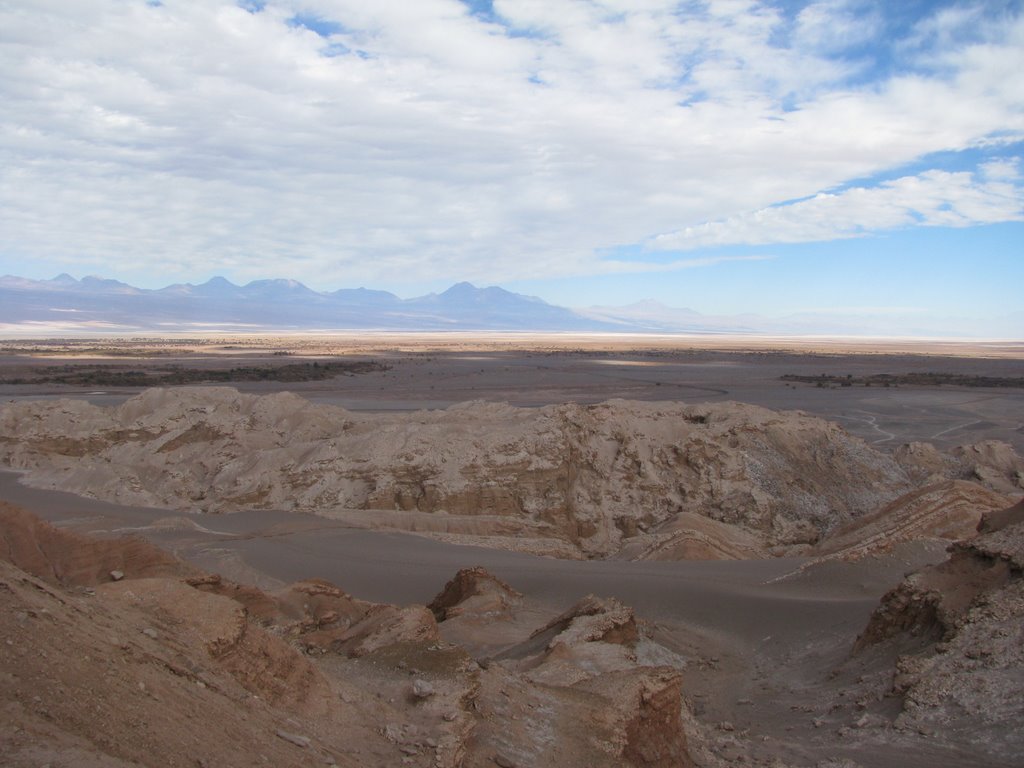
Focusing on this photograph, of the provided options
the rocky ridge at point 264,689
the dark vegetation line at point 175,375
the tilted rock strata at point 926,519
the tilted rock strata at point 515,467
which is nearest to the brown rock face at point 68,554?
the rocky ridge at point 264,689

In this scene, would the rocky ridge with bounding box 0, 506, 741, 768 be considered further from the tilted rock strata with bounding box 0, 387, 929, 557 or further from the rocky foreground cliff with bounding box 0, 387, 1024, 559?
the tilted rock strata with bounding box 0, 387, 929, 557

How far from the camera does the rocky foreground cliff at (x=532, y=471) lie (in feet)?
46.1

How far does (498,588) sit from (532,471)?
4978mm

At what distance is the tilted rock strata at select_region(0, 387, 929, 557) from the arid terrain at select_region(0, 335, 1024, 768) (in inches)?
2.3

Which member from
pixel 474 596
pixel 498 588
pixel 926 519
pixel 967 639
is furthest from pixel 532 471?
pixel 967 639

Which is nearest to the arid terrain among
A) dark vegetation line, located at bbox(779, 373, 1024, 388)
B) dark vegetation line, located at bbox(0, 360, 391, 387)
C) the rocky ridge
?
the rocky ridge

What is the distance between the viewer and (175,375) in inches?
1946

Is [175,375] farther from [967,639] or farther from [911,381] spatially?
[967,639]

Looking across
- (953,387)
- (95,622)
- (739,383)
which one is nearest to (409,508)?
(95,622)

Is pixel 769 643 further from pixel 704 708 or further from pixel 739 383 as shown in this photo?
pixel 739 383

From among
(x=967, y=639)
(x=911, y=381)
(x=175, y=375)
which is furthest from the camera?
(x=911, y=381)

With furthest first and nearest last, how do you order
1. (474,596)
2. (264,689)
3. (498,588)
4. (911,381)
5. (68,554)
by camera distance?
(911,381), (498,588), (474,596), (68,554), (264,689)

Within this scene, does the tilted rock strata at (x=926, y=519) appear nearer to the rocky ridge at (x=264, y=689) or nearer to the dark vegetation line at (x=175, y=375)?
the rocky ridge at (x=264, y=689)

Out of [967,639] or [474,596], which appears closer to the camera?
[967,639]
